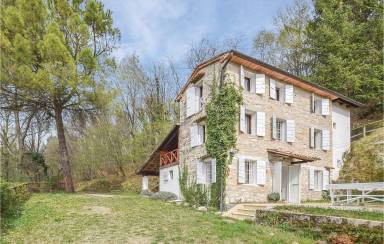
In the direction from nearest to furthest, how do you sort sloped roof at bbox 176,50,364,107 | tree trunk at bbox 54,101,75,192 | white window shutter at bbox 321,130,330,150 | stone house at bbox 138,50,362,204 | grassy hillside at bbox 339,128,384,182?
sloped roof at bbox 176,50,364,107 < stone house at bbox 138,50,362,204 < grassy hillside at bbox 339,128,384,182 < tree trunk at bbox 54,101,75,192 < white window shutter at bbox 321,130,330,150

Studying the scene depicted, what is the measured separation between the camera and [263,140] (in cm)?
1853

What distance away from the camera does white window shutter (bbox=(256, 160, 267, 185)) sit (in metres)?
17.6

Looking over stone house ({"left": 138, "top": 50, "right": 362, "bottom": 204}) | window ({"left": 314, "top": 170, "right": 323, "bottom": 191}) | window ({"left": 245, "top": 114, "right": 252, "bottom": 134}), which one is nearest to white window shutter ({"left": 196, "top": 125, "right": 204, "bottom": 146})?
stone house ({"left": 138, "top": 50, "right": 362, "bottom": 204})

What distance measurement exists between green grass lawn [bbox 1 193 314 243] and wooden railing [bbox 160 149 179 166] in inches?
307

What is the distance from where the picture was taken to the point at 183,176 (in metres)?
20.1

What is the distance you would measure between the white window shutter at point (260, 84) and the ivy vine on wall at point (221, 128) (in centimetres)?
150

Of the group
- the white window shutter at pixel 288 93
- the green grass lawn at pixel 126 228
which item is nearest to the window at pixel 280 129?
the white window shutter at pixel 288 93

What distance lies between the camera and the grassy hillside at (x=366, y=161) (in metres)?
21.1

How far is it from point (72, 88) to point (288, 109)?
11.9 metres

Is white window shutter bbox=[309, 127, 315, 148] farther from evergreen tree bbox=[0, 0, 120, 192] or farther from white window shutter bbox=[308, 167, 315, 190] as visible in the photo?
evergreen tree bbox=[0, 0, 120, 192]

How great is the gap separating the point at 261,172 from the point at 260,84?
14.5ft

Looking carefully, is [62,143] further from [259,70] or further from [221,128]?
[259,70]

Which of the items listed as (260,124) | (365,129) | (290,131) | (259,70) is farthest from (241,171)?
(365,129)

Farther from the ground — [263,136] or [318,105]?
[318,105]
